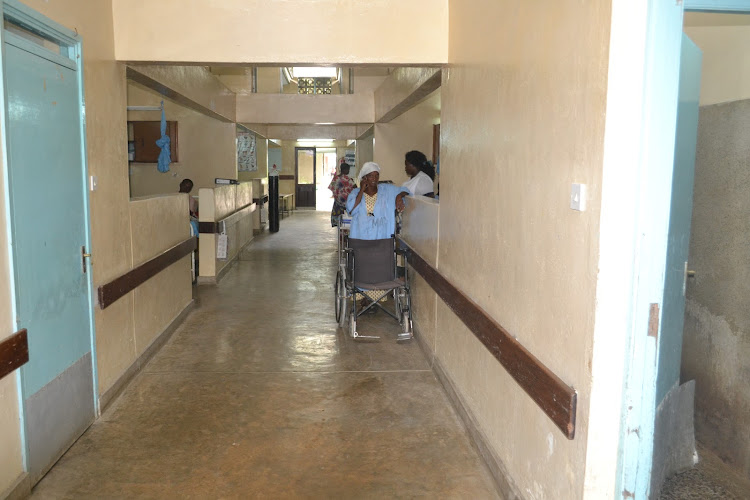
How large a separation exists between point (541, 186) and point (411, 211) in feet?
10.9

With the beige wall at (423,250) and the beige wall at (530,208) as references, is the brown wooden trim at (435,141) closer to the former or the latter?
the beige wall at (423,250)

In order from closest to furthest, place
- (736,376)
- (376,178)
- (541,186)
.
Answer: (541,186) < (736,376) < (376,178)

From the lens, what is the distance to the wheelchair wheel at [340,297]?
219 inches

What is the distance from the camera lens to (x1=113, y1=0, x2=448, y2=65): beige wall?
4.11 metres

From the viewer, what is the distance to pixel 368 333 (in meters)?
5.48

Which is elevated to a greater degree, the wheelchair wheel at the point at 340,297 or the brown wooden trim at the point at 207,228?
the brown wooden trim at the point at 207,228

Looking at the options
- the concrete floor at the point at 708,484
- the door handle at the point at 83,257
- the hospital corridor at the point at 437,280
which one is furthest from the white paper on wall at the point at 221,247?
the concrete floor at the point at 708,484

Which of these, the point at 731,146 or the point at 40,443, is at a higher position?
the point at 731,146

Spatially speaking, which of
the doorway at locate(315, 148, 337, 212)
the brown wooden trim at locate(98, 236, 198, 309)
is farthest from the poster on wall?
the doorway at locate(315, 148, 337, 212)

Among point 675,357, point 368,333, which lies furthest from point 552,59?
point 368,333

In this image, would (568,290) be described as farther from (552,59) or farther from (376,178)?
(376,178)

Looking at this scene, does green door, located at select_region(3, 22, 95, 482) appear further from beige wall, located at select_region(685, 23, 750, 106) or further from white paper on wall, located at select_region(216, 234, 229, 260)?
white paper on wall, located at select_region(216, 234, 229, 260)

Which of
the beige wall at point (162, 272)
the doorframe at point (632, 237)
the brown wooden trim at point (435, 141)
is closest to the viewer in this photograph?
the doorframe at point (632, 237)

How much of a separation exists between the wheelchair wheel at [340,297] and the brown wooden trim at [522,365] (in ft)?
6.60
